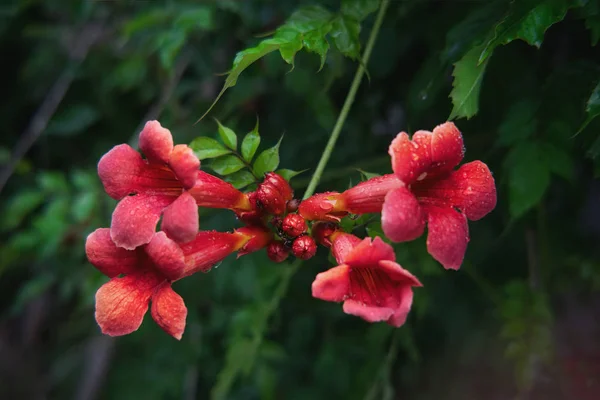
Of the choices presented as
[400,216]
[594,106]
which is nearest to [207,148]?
[400,216]

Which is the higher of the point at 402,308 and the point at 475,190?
the point at 475,190

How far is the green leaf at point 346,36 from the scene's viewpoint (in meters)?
1.55

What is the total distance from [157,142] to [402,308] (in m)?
0.61

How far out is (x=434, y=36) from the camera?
210cm

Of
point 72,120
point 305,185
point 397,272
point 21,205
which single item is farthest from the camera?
point 72,120

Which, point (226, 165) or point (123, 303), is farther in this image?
point (226, 165)

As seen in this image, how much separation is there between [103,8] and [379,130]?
2138mm

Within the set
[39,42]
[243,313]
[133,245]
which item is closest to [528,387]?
[243,313]

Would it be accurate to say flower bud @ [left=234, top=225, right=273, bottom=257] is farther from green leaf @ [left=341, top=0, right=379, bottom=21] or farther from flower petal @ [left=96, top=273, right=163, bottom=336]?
green leaf @ [left=341, top=0, right=379, bottom=21]

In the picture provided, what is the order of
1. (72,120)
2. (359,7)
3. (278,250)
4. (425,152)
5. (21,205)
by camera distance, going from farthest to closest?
(72,120)
(21,205)
(359,7)
(278,250)
(425,152)

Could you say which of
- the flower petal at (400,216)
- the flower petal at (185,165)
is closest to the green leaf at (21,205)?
the flower petal at (185,165)

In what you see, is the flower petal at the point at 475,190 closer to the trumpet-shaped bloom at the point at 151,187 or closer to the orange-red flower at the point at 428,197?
the orange-red flower at the point at 428,197

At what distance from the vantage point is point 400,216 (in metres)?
1.10

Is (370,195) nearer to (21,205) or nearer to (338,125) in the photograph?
(338,125)
